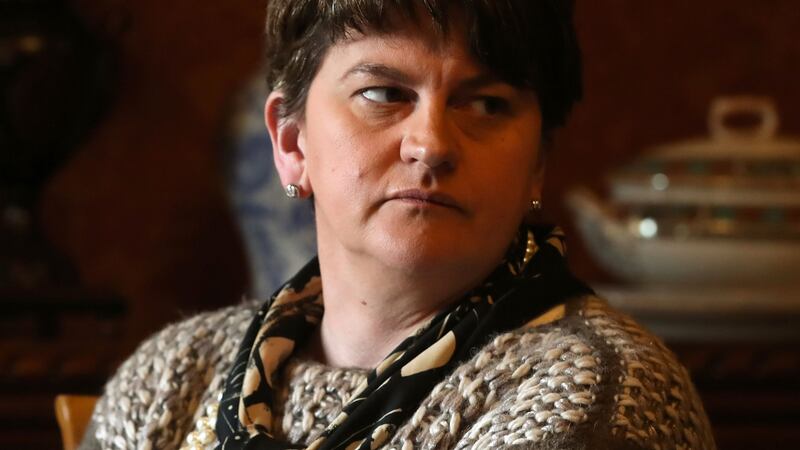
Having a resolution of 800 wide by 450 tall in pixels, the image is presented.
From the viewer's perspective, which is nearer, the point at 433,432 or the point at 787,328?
the point at 433,432

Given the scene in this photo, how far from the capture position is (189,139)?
223cm

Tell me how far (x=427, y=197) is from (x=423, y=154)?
34mm

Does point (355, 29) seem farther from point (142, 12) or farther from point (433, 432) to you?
point (142, 12)

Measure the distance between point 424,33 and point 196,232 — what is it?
1244mm

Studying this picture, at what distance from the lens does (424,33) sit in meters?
1.07

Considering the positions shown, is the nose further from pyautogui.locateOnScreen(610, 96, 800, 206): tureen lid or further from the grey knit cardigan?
pyautogui.locateOnScreen(610, 96, 800, 206): tureen lid

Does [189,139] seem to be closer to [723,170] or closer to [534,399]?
[723,170]

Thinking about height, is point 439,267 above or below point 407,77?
below

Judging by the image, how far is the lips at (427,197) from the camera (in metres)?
1.04

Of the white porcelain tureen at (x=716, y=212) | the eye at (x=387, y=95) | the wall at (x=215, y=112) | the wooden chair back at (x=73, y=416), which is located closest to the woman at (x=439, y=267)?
the eye at (x=387, y=95)

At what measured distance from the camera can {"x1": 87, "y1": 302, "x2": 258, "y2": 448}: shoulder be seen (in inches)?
48.3

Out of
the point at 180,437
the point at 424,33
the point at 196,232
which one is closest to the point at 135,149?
the point at 196,232

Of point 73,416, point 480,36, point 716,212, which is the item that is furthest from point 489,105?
point 716,212

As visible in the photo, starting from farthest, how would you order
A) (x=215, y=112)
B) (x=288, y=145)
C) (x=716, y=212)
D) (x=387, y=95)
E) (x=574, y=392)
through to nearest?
(x=215, y=112) → (x=716, y=212) → (x=288, y=145) → (x=387, y=95) → (x=574, y=392)
